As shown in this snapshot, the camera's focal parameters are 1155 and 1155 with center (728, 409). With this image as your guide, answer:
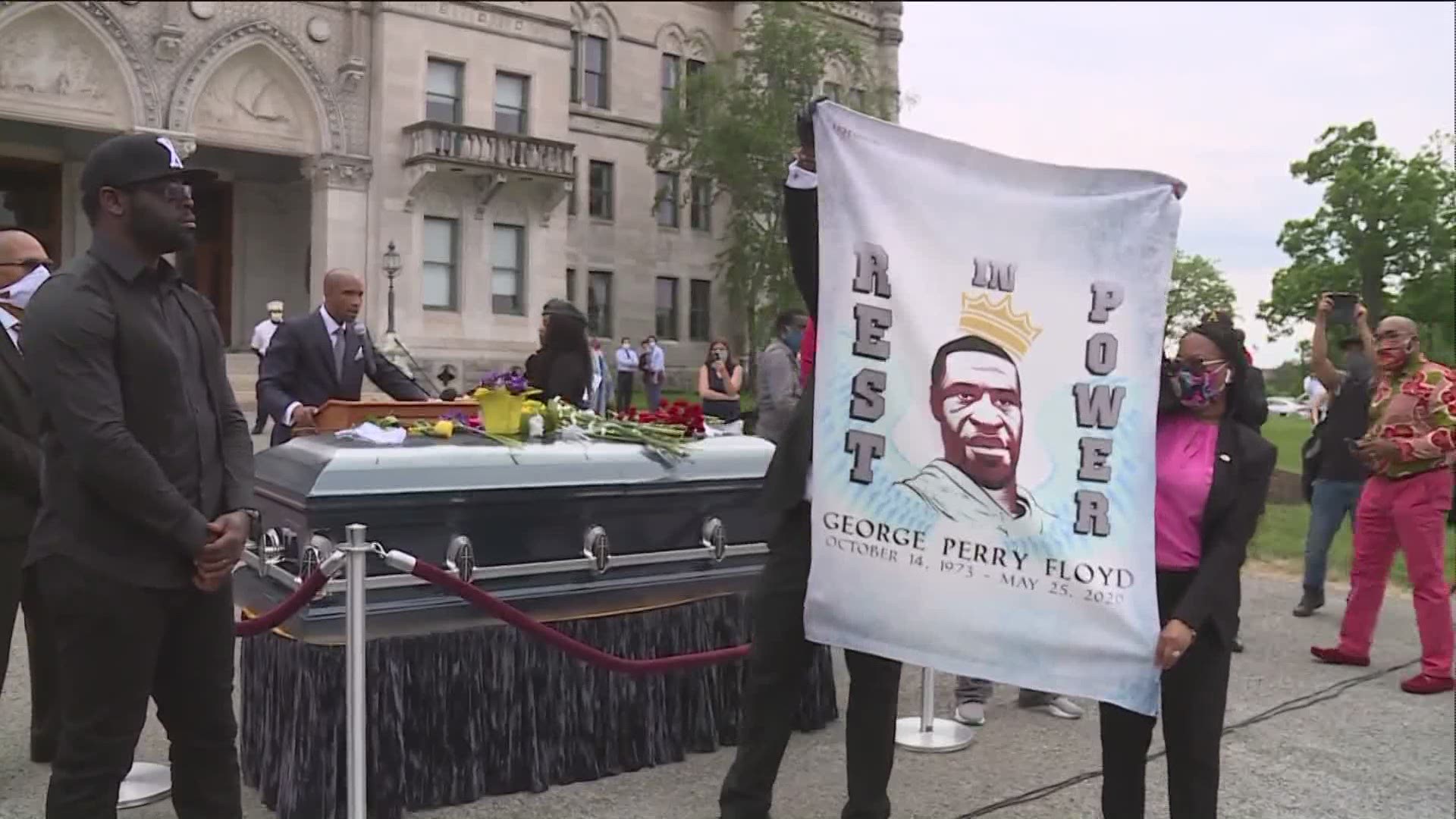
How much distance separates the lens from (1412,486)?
6.41 metres

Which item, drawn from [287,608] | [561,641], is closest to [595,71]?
[561,641]

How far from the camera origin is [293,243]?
2972 centimetres

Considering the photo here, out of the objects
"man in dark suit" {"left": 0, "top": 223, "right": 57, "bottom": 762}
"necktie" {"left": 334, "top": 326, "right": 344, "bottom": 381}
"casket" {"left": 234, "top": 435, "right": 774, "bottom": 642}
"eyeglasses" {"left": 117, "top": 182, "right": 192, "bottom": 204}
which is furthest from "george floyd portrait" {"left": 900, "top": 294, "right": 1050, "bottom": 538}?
"necktie" {"left": 334, "top": 326, "right": 344, "bottom": 381}

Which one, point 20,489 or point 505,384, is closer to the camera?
point 20,489

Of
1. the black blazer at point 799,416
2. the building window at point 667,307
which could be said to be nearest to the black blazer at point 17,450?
the black blazer at point 799,416

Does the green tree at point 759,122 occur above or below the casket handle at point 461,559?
above

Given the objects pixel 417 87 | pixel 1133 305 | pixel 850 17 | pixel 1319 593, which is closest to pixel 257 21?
pixel 417 87

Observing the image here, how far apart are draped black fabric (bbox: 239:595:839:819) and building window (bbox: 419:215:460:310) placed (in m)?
25.0

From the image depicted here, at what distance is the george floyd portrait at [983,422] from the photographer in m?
3.38

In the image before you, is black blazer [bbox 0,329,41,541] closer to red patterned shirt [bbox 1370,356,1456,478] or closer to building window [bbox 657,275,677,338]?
red patterned shirt [bbox 1370,356,1456,478]

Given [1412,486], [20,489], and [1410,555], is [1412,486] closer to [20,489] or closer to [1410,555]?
[1410,555]

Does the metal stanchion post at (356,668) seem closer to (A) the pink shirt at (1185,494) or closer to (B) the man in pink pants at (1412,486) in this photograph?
(A) the pink shirt at (1185,494)

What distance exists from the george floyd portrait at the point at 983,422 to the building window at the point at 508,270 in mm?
27291

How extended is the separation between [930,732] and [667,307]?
31993 mm
